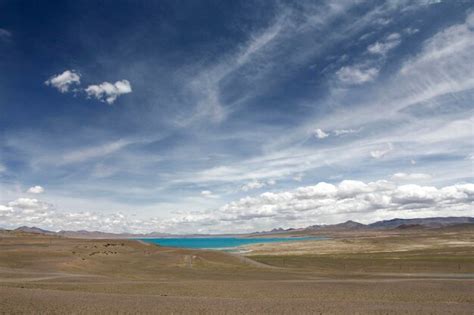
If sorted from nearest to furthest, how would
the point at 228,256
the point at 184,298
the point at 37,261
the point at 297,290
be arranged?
1. the point at 184,298
2. the point at 297,290
3. the point at 37,261
4. the point at 228,256

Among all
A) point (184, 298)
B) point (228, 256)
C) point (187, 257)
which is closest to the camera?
point (184, 298)

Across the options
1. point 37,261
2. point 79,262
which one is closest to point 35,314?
point 79,262

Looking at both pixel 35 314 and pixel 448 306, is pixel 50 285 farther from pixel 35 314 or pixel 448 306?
pixel 448 306

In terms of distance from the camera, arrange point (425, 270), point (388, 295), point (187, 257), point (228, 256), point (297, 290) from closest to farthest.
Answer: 1. point (388, 295)
2. point (297, 290)
3. point (425, 270)
4. point (187, 257)
5. point (228, 256)

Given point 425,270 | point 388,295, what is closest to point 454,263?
point 425,270

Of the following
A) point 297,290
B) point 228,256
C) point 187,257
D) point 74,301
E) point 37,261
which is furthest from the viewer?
point 228,256

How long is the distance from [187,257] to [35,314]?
1888 inches

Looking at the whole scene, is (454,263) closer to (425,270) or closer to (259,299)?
(425,270)

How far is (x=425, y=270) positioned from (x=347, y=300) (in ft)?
92.8

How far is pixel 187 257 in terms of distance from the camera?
66.6m

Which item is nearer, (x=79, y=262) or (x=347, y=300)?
(x=347, y=300)

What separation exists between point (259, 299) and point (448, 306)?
477 inches

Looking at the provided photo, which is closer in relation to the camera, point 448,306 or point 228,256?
point 448,306

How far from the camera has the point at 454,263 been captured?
56219mm
